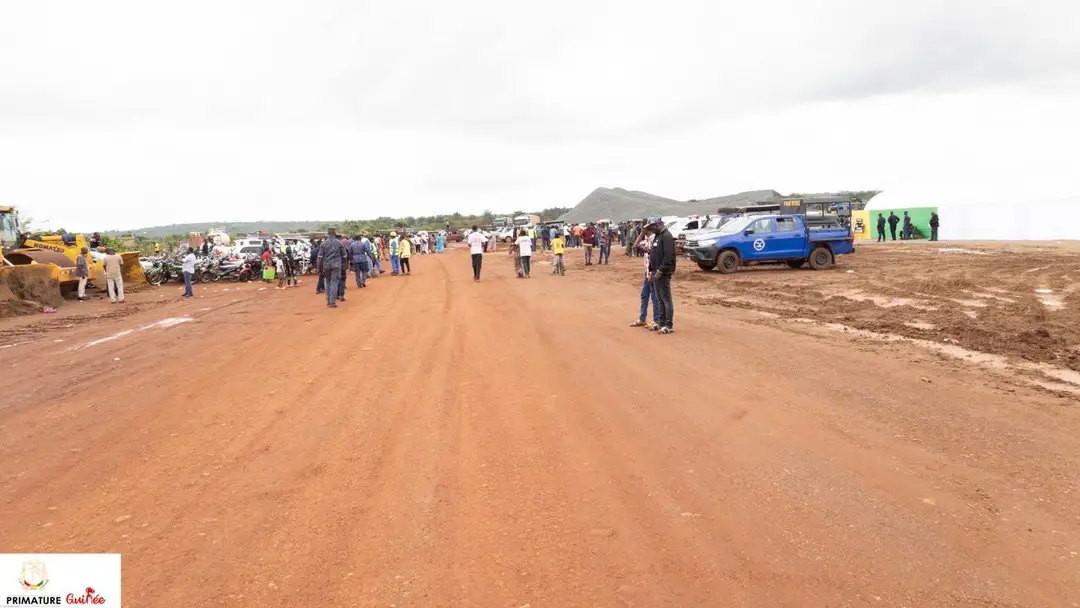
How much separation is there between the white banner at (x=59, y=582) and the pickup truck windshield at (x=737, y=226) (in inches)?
824

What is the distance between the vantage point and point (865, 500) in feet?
14.5

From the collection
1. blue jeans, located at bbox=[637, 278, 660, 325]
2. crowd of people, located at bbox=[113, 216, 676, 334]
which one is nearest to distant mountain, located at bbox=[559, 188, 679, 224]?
crowd of people, located at bbox=[113, 216, 676, 334]

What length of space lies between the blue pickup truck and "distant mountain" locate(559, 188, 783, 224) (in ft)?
172

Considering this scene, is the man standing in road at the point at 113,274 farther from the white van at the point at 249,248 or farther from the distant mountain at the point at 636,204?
the distant mountain at the point at 636,204

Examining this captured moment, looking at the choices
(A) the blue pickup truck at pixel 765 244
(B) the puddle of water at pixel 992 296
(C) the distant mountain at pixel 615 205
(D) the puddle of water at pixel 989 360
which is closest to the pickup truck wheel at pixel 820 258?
(A) the blue pickup truck at pixel 765 244

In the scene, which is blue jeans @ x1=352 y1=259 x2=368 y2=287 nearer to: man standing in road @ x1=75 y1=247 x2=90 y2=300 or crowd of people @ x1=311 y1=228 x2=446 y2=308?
crowd of people @ x1=311 y1=228 x2=446 y2=308

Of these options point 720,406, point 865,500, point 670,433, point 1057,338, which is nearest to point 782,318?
point 1057,338

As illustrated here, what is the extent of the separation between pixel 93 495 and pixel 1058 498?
6.24 m

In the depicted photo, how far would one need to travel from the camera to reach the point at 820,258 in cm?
2308

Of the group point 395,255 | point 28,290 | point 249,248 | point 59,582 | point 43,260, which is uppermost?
point 249,248

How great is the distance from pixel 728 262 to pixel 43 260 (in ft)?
67.6

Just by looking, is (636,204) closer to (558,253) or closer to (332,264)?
(558,253)

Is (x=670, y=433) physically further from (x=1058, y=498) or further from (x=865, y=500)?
(x=1058, y=498)

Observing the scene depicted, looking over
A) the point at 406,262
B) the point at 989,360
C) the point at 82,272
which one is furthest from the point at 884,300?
the point at 82,272
